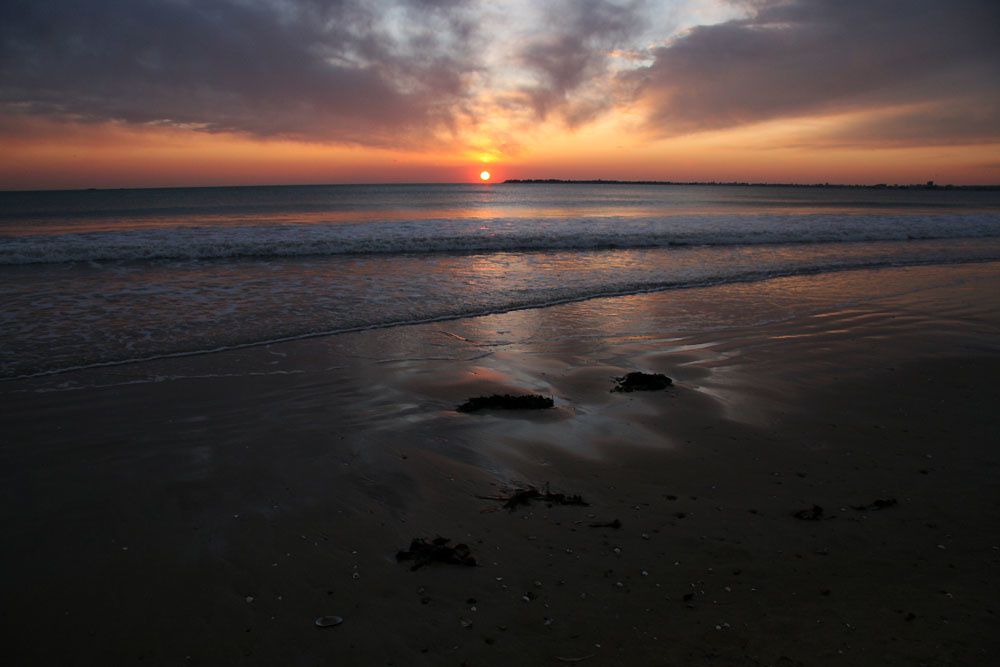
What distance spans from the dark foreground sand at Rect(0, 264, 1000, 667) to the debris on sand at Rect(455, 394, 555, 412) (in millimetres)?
183

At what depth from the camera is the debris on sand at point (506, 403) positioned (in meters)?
5.36

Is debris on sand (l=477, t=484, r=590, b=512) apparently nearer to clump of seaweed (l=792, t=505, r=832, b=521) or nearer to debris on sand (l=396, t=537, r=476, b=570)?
debris on sand (l=396, t=537, r=476, b=570)

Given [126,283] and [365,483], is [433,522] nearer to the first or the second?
[365,483]

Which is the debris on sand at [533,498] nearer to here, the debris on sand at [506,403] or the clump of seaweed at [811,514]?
the clump of seaweed at [811,514]

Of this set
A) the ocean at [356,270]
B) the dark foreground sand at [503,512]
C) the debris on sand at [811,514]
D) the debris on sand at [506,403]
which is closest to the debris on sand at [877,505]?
the dark foreground sand at [503,512]

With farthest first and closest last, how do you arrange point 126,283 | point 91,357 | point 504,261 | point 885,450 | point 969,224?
point 969,224 → point 504,261 → point 126,283 → point 91,357 → point 885,450

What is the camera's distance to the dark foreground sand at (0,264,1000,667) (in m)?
2.57

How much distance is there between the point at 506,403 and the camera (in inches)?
213

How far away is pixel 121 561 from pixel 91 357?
493cm

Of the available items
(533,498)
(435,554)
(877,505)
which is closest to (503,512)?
(533,498)

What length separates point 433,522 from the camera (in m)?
3.52

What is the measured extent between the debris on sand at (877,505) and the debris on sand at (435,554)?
2500mm

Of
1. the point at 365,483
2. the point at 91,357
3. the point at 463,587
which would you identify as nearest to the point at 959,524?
the point at 463,587

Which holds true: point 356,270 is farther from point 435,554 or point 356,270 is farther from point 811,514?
point 811,514
